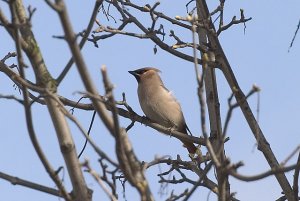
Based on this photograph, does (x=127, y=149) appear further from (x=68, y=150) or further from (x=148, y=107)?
(x=148, y=107)

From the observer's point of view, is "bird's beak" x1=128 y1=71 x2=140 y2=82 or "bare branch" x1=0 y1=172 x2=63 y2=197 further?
"bird's beak" x1=128 y1=71 x2=140 y2=82

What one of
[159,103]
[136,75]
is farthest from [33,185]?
[136,75]

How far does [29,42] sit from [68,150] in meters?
0.58

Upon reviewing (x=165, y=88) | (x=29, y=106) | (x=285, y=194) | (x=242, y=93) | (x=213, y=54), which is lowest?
(x=29, y=106)

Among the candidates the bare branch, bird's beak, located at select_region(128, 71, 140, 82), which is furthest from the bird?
the bare branch

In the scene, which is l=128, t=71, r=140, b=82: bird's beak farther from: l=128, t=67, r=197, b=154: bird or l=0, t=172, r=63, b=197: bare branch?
l=0, t=172, r=63, b=197: bare branch

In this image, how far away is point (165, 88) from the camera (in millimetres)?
7219

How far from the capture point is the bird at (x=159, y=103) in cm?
674

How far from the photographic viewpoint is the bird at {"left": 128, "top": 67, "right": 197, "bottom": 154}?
6742mm

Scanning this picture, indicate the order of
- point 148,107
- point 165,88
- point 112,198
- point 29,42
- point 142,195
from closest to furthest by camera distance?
point 142,195
point 112,198
point 29,42
point 148,107
point 165,88

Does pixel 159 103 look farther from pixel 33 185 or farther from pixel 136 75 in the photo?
pixel 33 185

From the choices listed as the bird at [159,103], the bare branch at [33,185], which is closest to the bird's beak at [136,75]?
the bird at [159,103]

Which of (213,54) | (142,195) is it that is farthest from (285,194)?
(142,195)

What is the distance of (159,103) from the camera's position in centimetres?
682
